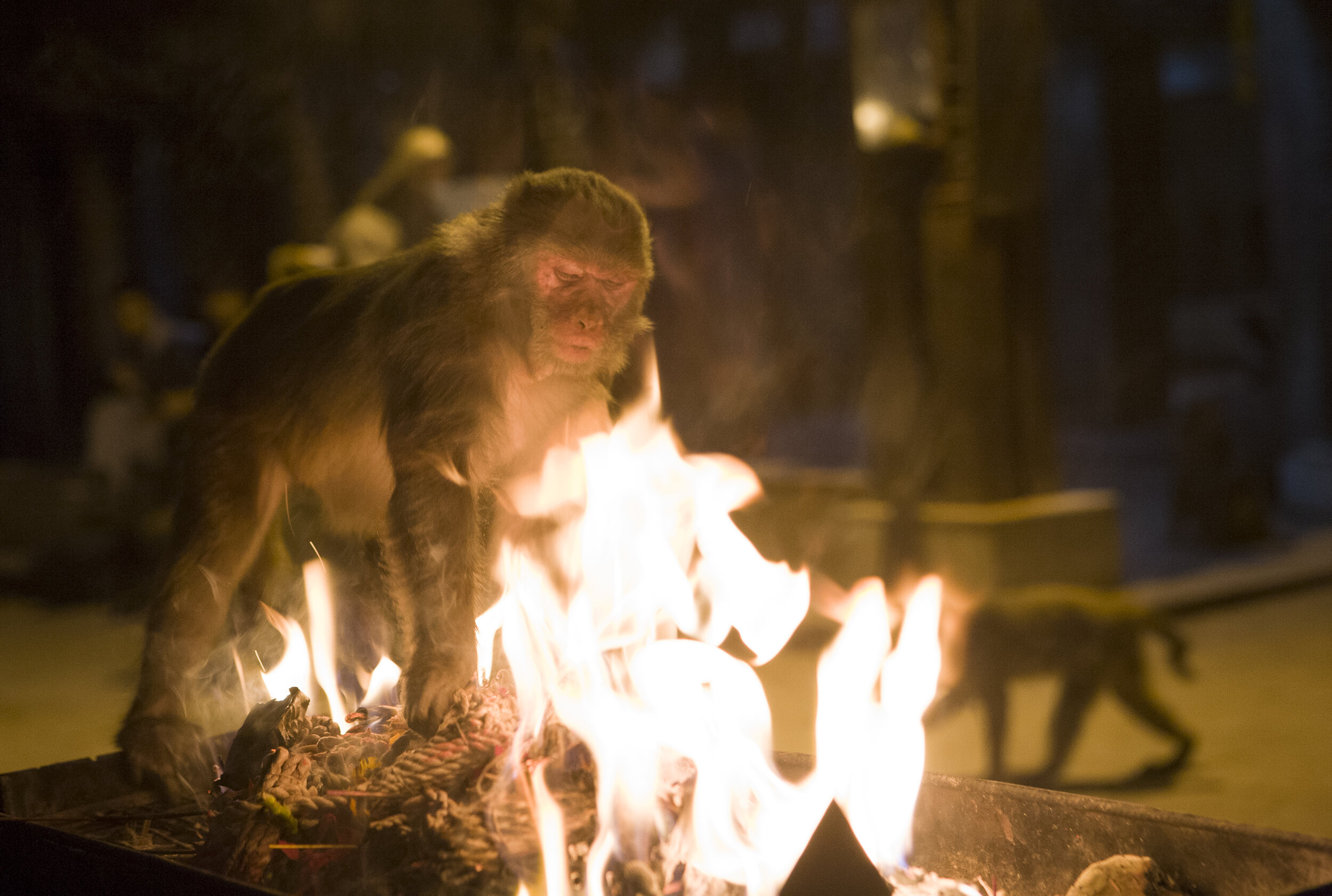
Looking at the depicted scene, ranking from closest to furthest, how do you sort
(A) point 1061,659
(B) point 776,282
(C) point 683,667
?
(C) point 683,667 → (A) point 1061,659 → (B) point 776,282

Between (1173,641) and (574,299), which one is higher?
(574,299)

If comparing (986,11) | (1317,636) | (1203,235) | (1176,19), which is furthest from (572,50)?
(1203,235)

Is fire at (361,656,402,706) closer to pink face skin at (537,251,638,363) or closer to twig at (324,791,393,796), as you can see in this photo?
twig at (324,791,393,796)

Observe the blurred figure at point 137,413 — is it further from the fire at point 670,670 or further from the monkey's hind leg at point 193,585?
the fire at point 670,670

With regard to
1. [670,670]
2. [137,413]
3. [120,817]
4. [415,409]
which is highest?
[137,413]

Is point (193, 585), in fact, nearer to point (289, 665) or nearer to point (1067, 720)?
point (289, 665)

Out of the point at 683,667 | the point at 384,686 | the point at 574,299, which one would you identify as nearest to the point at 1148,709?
the point at 683,667

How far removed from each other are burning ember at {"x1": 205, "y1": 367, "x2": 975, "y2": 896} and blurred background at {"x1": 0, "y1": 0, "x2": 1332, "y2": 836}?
5.10 ft

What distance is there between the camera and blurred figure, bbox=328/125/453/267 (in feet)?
17.9

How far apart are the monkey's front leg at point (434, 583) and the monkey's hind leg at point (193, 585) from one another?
0.38 meters

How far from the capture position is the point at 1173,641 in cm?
478

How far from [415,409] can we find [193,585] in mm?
627

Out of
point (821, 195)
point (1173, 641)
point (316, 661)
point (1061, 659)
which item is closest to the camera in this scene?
point (316, 661)

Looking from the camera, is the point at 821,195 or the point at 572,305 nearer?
the point at 572,305
